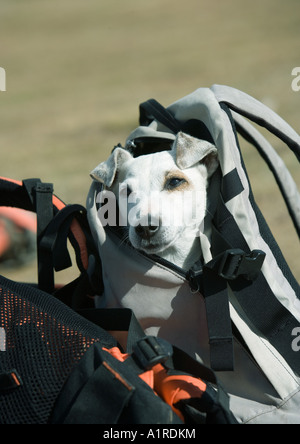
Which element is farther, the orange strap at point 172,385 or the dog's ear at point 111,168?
the dog's ear at point 111,168

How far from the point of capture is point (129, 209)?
2.65 meters

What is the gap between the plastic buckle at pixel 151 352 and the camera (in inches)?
71.7

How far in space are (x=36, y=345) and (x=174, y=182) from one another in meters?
Result: 1.06

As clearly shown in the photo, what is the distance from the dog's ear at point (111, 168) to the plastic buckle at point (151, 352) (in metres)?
1.09

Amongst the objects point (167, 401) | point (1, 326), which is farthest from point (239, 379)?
point (1, 326)

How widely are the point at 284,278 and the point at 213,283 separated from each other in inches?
14.5

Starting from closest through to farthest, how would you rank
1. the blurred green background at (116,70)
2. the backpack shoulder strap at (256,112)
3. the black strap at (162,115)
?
1. the backpack shoulder strap at (256,112)
2. the black strap at (162,115)
3. the blurred green background at (116,70)

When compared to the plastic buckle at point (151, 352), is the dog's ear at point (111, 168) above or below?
above

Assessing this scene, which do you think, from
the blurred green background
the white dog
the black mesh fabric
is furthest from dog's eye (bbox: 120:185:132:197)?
the blurred green background

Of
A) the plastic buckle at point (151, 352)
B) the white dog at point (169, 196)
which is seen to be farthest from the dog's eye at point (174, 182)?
the plastic buckle at point (151, 352)

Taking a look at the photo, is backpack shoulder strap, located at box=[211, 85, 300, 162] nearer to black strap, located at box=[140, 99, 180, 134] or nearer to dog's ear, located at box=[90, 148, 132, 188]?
black strap, located at box=[140, 99, 180, 134]

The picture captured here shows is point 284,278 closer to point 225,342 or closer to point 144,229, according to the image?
point 225,342

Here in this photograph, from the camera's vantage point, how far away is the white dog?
2.51m

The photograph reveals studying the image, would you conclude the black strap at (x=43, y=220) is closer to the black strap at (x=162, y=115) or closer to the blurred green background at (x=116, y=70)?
the black strap at (x=162, y=115)
